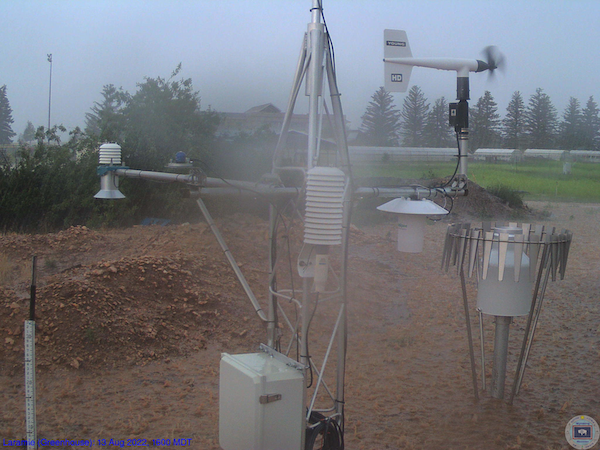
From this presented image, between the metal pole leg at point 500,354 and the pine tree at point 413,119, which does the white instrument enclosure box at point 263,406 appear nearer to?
the metal pole leg at point 500,354

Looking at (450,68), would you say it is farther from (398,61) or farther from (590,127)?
(590,127)

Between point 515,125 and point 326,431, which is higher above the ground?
point 515,125

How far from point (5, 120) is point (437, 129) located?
16.0 m

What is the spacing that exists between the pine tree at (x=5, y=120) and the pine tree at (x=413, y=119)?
12133mm

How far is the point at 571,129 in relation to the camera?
70.2ft

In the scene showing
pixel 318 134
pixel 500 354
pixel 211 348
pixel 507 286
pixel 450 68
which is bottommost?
pixel 211 348

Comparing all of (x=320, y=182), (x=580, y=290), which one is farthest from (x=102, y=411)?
(x=580, y=290)

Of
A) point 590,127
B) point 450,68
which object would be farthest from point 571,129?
point 450,68

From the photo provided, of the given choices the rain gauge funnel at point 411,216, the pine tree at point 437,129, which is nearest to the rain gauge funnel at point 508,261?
the rain gauge funnel at point 411,216

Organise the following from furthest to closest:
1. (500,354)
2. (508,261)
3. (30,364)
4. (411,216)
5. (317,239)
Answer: (500,354) < (508,261) < (411,216) < (30,364) < (317,239)

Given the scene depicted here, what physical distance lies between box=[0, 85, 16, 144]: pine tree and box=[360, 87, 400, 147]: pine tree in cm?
1086

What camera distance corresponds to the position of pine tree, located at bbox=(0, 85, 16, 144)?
19.3 metres

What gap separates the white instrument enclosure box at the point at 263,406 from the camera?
3.29 metres

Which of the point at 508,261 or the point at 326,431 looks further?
the point at 508,261
